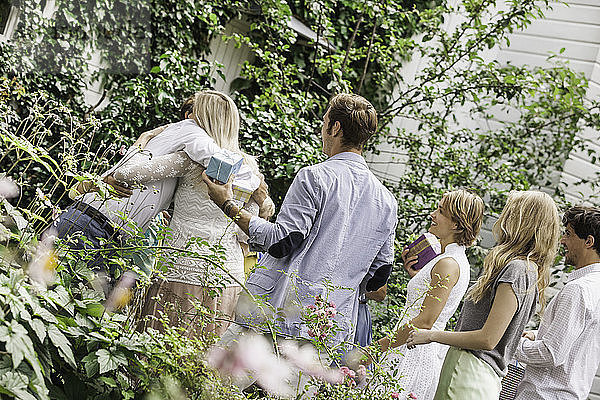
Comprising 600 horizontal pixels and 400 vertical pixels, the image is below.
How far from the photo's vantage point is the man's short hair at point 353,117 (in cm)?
272

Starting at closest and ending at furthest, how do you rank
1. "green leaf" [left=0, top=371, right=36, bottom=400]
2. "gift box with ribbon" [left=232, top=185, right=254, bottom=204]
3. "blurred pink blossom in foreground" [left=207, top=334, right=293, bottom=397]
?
"green leaf" [left=0, top=371, right=36, bottom=400], "blurred pink blossom in foreground" [left=207, top=334, right=293, bottom=397], "gift box with ribbon" [left=232, top=185, right=254, bottom=204]

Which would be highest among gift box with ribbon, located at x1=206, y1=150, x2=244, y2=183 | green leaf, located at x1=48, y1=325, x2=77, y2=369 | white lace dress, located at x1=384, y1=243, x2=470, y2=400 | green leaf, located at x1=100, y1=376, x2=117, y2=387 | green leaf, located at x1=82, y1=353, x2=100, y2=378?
gift box with ribbon, located at x1=206, y1=150, x2=244, y2=183

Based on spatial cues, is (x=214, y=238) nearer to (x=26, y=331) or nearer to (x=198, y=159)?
(x=198, y=159)

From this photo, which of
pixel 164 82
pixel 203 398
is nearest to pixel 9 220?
pixel 203 398

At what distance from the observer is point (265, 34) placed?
5.96 meters

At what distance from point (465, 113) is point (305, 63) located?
1.84 meters

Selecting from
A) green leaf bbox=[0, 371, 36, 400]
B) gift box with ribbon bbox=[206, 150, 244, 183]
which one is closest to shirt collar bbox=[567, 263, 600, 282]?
gift box with ribbon bbox=[206, 150, 244, 183]

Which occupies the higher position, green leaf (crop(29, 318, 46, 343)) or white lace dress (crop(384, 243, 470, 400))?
green leaf (crop(29, 318, 46, 343))

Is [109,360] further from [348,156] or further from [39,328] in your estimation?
[348,156]

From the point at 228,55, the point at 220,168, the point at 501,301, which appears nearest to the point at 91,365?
the point at 220,168

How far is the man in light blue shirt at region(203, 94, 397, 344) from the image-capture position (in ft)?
8.38

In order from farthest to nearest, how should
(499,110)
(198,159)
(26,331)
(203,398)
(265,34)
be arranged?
(499,110)
(265,34)
(198,159)
(203,398)
(26,331)

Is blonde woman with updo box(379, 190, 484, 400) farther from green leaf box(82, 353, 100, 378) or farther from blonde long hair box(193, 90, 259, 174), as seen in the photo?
green leaf box(82, 353, 100, 378)

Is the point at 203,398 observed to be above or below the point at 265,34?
below
